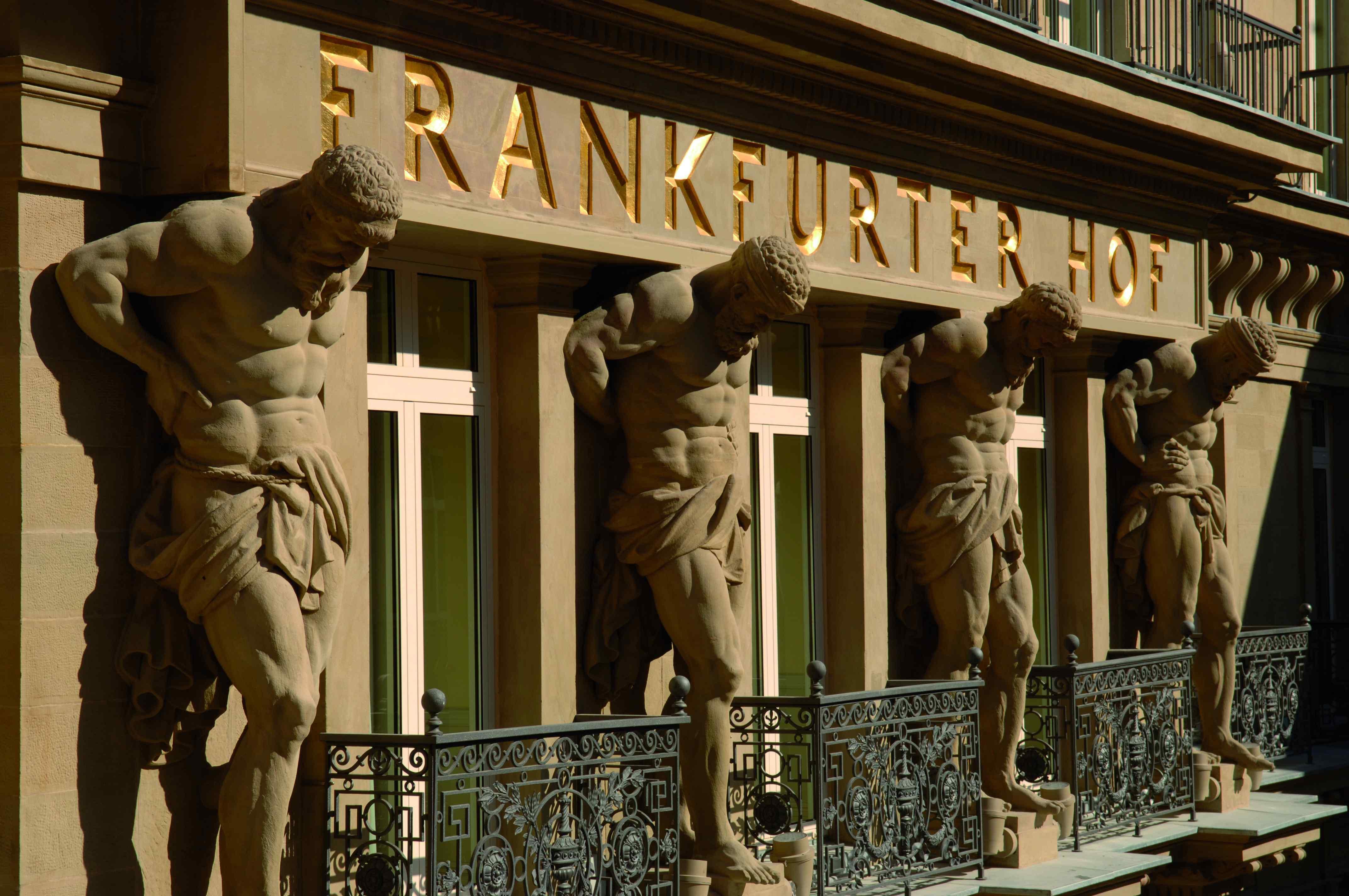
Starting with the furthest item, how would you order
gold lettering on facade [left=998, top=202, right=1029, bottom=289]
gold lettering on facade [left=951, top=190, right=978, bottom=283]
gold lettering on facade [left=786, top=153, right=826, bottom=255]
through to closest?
gold lettering on facade [left=998, top=202, right=1029, bottom=289], gold lettering on facade [left=951, top=190, right=978, bottom=283], gold lettering on facade [left=786, top=153, right=826, bottom=255]

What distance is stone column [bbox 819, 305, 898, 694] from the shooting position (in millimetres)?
10078

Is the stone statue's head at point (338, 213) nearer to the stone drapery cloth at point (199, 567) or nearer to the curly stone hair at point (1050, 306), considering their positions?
the stone drapery cloth at point (199, 567)

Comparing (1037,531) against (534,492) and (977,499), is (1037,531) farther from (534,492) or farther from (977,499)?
(534,492)

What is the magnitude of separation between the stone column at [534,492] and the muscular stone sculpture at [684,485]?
16 centimetres

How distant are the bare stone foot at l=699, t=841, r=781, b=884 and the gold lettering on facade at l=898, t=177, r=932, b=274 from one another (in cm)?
371

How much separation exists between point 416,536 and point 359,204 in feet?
6.76

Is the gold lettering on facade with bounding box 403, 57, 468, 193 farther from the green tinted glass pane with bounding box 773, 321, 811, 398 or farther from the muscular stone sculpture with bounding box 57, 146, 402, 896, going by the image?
the green tinted glass pane with bounding box 773, 321, 811, 398

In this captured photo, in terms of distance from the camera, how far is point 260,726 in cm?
625

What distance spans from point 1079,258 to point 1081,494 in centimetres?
158

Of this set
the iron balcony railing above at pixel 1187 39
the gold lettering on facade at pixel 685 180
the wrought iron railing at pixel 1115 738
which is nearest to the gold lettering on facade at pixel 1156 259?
the iron balcony railing above at pixel 1187 39

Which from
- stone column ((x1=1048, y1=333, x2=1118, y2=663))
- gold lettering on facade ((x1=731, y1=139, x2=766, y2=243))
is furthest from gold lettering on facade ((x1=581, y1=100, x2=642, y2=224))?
stone column ((x1=1048, y1=333, x2=1118, y2=663))

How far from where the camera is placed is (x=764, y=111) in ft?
30.4

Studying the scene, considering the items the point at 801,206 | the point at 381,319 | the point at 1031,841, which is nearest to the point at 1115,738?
the point at 1031,841

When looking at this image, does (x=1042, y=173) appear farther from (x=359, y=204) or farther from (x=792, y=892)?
(x=359, y=204)
